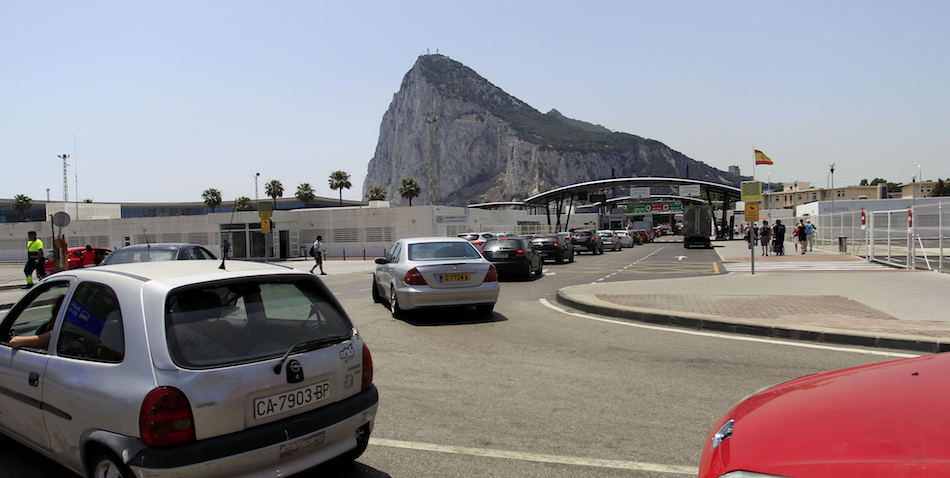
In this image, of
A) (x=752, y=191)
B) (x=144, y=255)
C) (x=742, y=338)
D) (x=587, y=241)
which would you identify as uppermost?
(x=752, y=191)

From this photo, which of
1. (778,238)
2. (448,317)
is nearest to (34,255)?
(448,317)

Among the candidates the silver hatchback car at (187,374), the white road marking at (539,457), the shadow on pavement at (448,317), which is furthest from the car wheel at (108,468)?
the shadow on pavement at (448,317)

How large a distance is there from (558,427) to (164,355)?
2943 millimetres

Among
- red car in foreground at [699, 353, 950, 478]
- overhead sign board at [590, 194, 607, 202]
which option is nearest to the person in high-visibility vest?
red car in foreground at [699, 353, 950, 478]

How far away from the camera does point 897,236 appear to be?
24188mm

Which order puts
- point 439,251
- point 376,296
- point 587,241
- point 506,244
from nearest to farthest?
point 439,251 < point 376,296 < point 506,244 < point 587,241

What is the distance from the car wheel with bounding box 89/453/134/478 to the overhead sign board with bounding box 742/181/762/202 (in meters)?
18.3

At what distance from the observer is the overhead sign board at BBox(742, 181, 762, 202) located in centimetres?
1803

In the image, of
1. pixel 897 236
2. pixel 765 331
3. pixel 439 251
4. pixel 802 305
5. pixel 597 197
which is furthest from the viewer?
pixel 597 197

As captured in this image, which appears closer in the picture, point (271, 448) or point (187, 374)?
point (187, 374)

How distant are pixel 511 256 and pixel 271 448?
15.8 metres

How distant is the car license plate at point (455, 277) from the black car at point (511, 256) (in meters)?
8.15

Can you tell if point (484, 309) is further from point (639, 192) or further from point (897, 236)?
point (639, 192)

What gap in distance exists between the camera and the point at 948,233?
67.6ft
